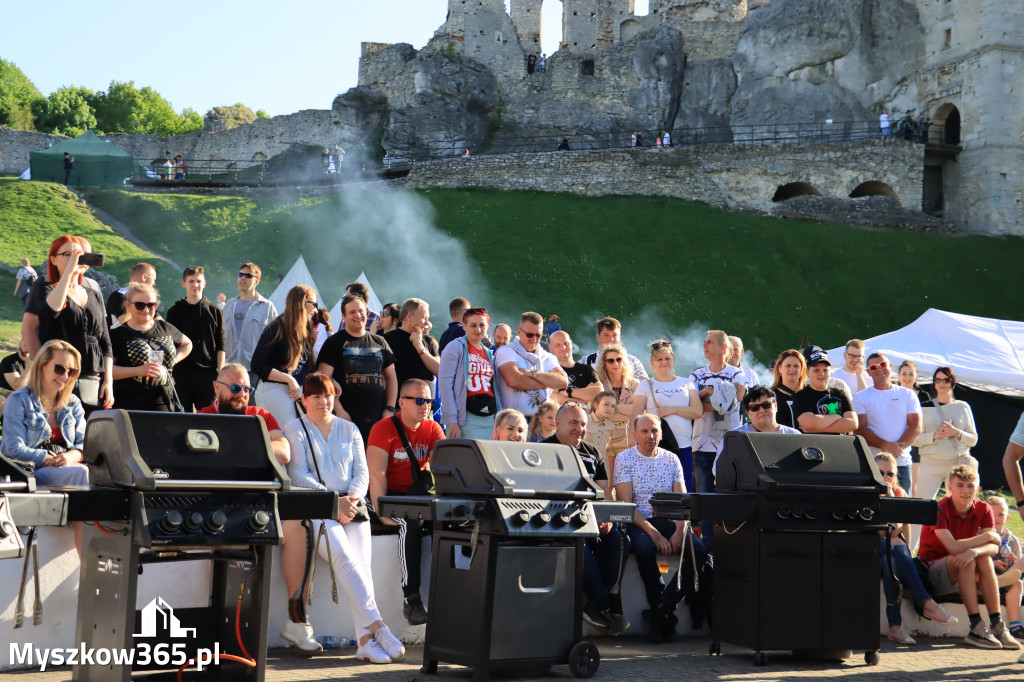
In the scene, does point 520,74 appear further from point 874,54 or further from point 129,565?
point 129,565

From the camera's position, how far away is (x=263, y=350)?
7.54 m

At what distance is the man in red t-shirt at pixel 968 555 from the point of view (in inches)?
277

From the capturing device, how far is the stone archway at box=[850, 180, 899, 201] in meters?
34.0

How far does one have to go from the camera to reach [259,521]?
4434 mm

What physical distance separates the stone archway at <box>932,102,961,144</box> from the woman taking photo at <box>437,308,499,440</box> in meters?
32.7

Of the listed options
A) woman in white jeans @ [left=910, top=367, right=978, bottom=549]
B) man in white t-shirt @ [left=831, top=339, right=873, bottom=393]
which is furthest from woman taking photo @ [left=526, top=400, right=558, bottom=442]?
woman in white jeans @ [left=910, top=367, right=978, bottom=549]

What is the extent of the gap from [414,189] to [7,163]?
62.3ft

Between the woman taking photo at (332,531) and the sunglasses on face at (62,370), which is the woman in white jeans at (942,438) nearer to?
the woman taking photo at (332,531)

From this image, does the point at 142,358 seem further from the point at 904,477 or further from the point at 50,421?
the point at 904,477

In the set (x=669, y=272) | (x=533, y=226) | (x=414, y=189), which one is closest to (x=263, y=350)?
(x=669, y=272)

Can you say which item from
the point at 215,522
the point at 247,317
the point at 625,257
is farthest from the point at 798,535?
the point at 625,257

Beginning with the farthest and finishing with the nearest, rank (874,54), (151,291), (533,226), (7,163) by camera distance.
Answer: (7,163), (874,54), (533,226), (151,291)

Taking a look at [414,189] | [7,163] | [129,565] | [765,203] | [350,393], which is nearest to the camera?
[129,565]

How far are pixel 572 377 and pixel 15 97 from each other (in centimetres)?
6231
